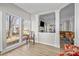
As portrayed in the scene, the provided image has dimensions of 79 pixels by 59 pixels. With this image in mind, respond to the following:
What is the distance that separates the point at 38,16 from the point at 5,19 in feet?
1.59

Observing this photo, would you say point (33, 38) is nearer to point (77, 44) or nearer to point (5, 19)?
point (5, 19)

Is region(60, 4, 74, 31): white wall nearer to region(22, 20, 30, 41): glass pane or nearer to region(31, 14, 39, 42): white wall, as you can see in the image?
region(31, 14, 39, 42): white wall

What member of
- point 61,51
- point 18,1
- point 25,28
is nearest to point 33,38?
point 25,28

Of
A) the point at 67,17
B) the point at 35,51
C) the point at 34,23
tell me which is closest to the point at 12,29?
the point at 34,23

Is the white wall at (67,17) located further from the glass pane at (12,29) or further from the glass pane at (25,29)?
the glass pane at (12,29)

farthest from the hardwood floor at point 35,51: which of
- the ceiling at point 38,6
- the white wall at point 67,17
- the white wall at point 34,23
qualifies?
the ceiling at point 38,6

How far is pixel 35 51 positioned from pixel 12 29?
462 mm

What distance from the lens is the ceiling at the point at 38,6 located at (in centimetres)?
134

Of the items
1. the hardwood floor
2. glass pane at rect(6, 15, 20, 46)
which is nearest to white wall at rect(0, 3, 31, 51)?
glass pane at rect(6, 15, 20, 46)

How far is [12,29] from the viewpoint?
143cm

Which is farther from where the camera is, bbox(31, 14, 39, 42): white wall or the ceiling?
bbox(31, 14, 39, 42): white wall

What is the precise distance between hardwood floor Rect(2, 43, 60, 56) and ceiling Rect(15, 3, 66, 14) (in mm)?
513

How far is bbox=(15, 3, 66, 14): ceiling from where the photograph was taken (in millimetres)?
1338

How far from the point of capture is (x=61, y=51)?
1390 mm
